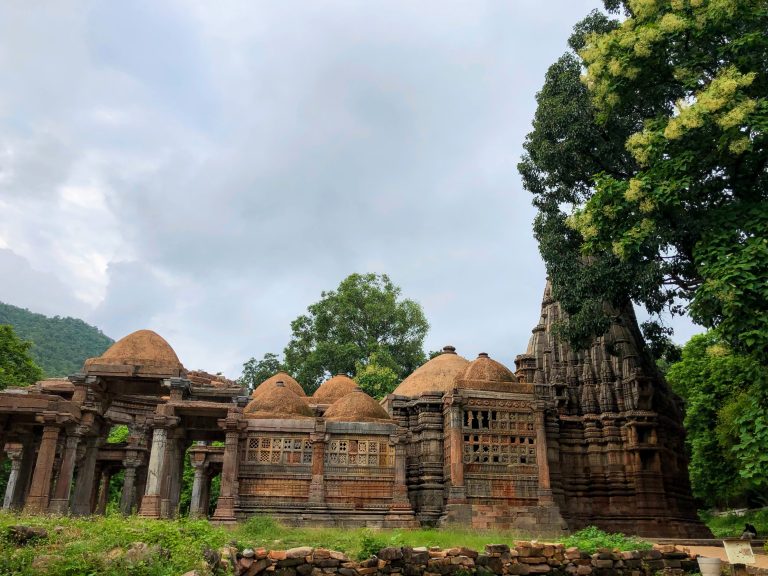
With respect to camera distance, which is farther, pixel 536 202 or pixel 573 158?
pixel 536 202

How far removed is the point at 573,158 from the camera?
2080cm

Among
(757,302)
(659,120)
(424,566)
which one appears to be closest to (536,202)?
(659,120)

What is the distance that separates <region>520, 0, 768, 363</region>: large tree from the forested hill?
60663 mm

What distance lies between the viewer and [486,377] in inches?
826

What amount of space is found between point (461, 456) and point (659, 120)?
11.2 meters

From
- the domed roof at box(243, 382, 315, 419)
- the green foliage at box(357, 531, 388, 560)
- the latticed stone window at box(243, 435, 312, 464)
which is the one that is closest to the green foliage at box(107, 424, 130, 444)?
the domed roof at box(243, 382, 315, 419)

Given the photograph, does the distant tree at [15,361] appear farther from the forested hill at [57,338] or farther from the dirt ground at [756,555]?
the dirt ground at [756,555]

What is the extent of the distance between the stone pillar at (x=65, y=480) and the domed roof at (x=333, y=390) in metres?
9.43

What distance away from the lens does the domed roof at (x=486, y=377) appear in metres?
20.5

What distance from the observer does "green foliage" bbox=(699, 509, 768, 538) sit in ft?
92.7

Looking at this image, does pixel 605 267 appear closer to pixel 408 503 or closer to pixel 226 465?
pixel 408 503

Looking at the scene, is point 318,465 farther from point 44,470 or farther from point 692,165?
point 692,165

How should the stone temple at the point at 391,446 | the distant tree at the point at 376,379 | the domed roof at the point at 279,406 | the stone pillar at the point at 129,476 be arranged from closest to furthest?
the stone temple at the point at 391,446 < the domed roof at the point at 279,406 < the stone pillar at the point at 129,476 < the distant tree at the point at 376,379

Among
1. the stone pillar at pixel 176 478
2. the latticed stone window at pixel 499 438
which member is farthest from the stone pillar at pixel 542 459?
the stone pillar at pixel 176 478
